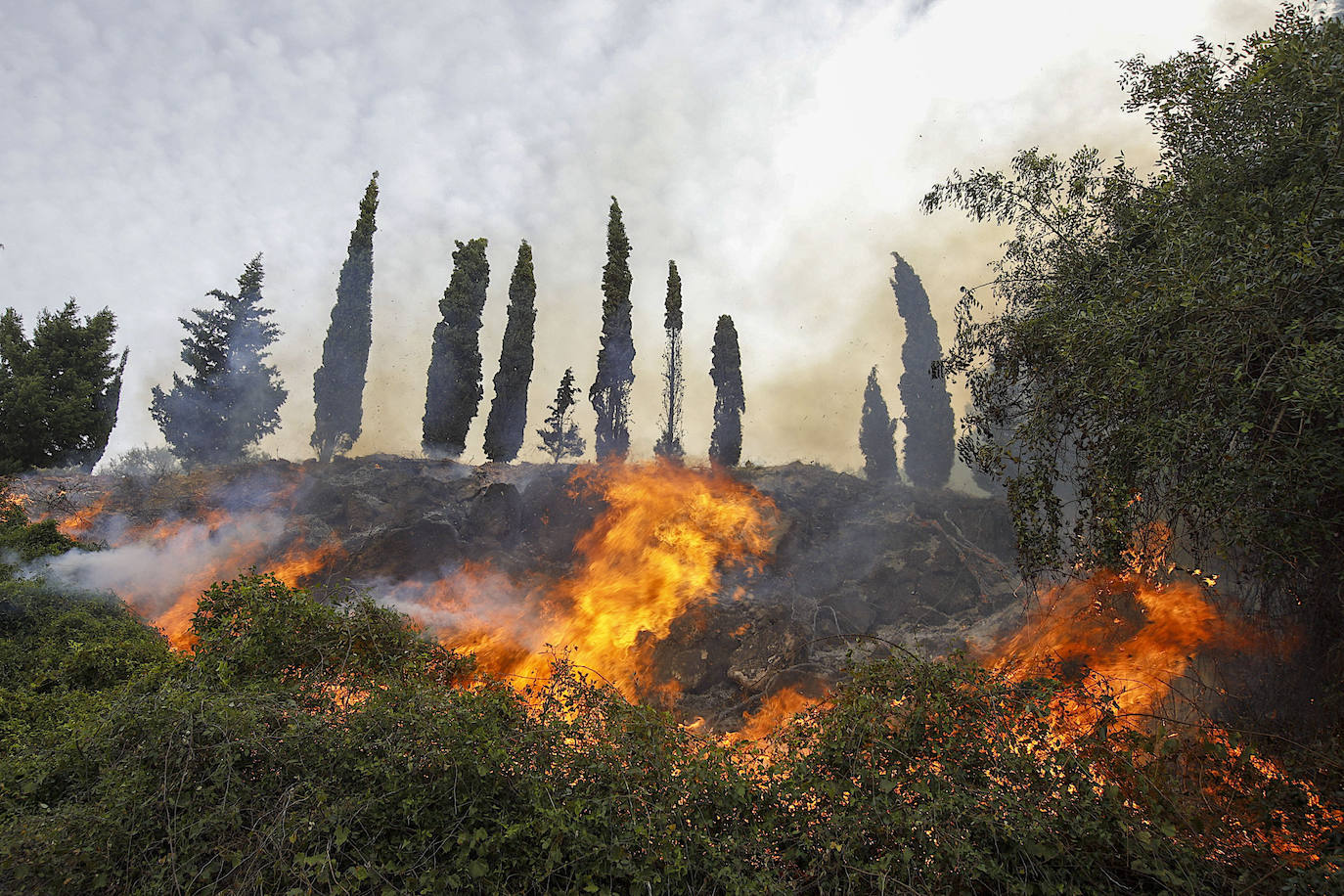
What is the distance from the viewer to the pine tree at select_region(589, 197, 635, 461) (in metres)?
32.0

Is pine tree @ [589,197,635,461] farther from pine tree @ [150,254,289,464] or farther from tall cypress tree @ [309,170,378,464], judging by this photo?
pine tree @ [150,254,289,464]

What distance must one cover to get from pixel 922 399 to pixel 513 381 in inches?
1049

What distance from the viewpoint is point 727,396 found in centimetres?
3512

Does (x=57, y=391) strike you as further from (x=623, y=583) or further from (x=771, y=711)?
(x=771, y=711)

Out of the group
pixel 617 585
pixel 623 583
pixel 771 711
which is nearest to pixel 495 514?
pixel 617 585

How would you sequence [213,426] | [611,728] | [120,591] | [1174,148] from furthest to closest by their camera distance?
[213,426], [120,591], [1174,148], [611,728]

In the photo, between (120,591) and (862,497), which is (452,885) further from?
(862,497)

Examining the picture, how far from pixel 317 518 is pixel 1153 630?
1040 inches

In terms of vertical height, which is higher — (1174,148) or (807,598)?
(1174,148)

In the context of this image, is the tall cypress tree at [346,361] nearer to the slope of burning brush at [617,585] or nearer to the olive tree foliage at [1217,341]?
the slope of burning brush at [617,585]

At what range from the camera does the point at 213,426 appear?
108 ft

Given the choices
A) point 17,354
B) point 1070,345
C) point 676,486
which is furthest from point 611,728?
point 17,354

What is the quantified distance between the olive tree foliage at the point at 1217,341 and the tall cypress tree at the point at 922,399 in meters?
31.6

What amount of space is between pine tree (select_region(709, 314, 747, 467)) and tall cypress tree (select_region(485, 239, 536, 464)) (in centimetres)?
1051
